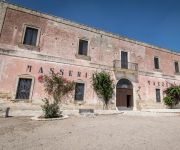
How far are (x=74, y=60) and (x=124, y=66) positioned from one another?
5.39 metres

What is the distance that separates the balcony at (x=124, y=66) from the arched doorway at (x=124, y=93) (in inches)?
49.4

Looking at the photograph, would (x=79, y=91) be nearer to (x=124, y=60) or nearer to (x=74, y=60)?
(x=74, y=60)

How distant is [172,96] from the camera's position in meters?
17.6

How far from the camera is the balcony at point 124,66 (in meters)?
15.1

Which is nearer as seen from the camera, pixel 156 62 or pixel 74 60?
pixel 74 60

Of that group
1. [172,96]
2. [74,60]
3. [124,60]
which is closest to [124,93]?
[124,60]

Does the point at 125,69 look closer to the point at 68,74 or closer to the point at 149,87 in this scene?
the point at 149,87

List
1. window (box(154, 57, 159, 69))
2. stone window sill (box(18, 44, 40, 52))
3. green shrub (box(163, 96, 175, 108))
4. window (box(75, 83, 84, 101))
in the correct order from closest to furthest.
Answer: stone window sill (box(18, 44, 40, 52)), window (box(75, 83, 84, 101)), green shrub (box(163, 96, 175, 108)), window (box(154, 57, 159, 69))

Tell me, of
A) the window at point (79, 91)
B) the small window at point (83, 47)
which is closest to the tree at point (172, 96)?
the window at point (79, 91)

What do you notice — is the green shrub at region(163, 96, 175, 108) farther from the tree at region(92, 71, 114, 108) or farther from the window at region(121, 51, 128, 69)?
the tree at region(92, 71, 114, 108)

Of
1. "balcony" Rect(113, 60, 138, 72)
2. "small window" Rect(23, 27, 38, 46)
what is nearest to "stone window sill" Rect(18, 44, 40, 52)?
"small window" Rect(23, 27, 38, 46)

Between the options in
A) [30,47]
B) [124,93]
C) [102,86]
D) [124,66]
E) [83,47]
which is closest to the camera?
[30,47]

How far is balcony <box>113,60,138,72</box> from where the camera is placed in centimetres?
1509

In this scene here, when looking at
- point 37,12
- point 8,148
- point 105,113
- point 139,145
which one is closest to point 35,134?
point 8,148
